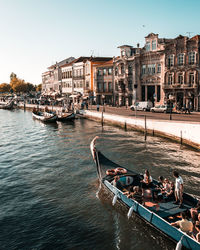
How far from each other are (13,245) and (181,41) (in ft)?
154

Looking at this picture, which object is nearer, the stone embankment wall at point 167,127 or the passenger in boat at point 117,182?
the passenger in boat at point 117,182

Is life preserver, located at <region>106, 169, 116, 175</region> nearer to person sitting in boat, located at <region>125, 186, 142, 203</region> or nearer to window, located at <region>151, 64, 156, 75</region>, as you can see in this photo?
person sitting in boat, located at <region>125, 186, 142, 203</region>

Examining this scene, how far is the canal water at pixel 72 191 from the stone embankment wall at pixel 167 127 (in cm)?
108

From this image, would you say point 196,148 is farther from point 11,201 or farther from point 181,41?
point 181,41

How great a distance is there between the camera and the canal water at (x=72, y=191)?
12.3 meters

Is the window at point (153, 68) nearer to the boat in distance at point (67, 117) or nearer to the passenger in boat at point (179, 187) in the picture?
the boat in distance at point (67, 117)

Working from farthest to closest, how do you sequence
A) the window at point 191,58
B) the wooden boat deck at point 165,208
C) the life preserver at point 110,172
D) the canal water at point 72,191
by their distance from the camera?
the window at point 191,58, the life preserver at point 110,172, the wooden boat deck at point 165,208, the canal water at point 72,191

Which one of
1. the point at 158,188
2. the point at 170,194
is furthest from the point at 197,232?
the point at 158,188

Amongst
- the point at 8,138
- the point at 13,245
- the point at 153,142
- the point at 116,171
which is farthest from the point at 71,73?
the point at 13,245

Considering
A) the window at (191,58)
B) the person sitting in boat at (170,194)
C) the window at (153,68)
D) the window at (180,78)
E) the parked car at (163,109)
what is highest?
the window at (191,58)

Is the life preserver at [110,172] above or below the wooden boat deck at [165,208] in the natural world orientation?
above

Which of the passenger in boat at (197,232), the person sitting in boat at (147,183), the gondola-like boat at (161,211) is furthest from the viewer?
the person sitting in boat at (147,183)

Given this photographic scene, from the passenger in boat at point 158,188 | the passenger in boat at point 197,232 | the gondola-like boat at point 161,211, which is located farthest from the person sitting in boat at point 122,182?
the passenger in boat at point 197,232

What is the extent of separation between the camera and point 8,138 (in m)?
36.7
